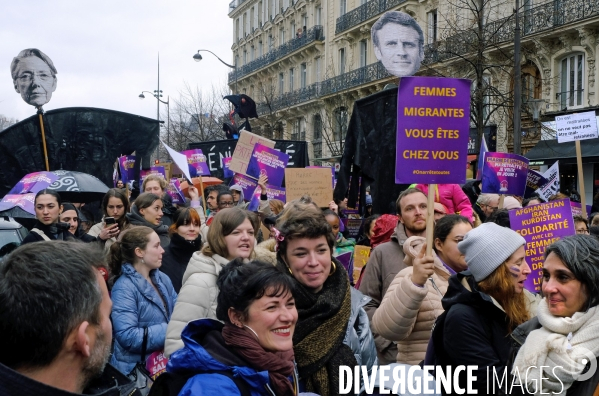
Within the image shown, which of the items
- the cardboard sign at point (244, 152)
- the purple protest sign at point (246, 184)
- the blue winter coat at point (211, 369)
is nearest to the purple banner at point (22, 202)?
the cardboard sign at point (244, 152)

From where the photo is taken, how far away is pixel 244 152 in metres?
9.05

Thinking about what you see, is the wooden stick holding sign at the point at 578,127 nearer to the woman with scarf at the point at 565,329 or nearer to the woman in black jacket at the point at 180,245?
the woman in black jacket at the point at 180,245

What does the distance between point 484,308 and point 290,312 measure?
96 cm

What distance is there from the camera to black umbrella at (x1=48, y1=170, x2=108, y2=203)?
7.34 metres

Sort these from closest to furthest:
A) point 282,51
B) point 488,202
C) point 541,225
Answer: point 541,225
point 488,202
point 282,51

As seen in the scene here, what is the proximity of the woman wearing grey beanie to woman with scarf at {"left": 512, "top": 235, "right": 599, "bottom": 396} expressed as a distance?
4.6 inches

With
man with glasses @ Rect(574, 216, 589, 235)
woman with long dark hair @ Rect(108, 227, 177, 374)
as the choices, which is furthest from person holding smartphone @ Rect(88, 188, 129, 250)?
man with glasses @ Rect(574, 216, 589, 235)

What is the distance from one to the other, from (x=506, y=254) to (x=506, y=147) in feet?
71.0

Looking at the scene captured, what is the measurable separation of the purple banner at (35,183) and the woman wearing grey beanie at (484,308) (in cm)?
552

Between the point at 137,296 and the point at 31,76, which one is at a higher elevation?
the point at 31,76

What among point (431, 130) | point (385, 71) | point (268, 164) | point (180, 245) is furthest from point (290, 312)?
point (385, 71)

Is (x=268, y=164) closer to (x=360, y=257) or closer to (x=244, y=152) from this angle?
(x=244, y=152)

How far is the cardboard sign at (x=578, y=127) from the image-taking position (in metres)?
7.91

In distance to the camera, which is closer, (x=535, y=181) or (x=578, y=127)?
(x=578, y=127)
